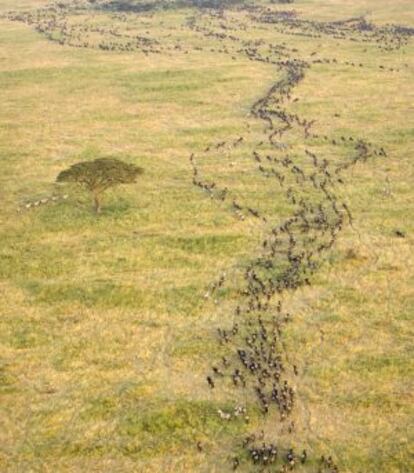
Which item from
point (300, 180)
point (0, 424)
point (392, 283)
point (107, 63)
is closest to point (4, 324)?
point (0, 424)

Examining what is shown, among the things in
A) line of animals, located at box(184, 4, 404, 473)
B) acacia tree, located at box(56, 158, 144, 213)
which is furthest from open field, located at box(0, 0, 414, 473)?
acacia tree, located at box(56, 158, 144, 213)

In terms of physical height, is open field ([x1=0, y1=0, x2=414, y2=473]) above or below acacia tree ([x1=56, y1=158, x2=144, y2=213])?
below

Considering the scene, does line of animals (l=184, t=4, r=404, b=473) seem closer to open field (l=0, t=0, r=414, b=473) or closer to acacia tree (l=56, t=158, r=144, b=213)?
open field (l=0, t=0, r=414, b=473)

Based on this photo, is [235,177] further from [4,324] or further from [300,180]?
[4,324]

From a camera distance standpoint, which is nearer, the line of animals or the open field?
the open field

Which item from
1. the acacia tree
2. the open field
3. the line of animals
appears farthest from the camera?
the acacia tree

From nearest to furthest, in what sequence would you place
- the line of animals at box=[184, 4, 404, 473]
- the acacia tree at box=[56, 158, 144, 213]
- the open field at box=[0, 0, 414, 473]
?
1. the open field at box=[0, 0, 414, 473]
2. the line of animals at box=[184, 4, 404, 473]
3. the acacia tree at box=[56, 158, 144, 213]

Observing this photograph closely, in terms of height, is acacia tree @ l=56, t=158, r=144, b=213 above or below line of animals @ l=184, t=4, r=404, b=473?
above
